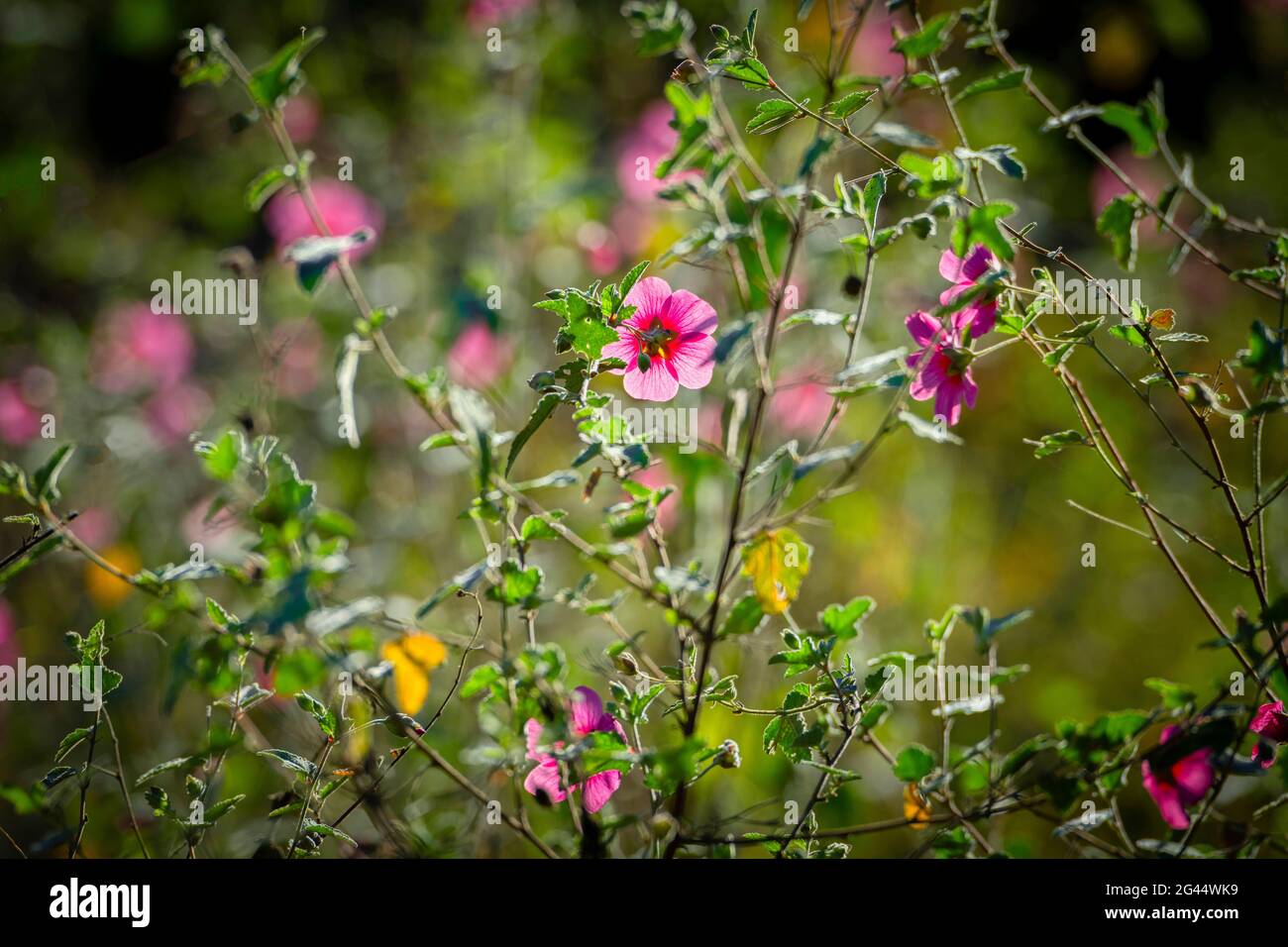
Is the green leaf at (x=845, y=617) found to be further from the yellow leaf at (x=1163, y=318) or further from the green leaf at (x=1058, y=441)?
the yellow leaf at (x=1163, y=318)

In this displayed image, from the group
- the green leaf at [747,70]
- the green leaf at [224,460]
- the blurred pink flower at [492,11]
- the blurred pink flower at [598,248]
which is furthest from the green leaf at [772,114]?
the blurred pink flower at [492,11]

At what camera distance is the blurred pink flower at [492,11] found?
1397 millimetres

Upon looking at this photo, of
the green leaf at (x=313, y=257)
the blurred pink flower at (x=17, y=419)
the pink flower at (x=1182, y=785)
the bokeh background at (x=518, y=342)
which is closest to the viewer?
the green leaf at (x=313, y=257)

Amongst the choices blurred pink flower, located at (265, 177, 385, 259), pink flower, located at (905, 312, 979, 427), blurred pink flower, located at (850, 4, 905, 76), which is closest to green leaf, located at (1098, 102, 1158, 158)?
pink flower, located at (905, 312, 979, 427)

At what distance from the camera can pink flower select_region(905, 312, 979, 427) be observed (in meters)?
0.57

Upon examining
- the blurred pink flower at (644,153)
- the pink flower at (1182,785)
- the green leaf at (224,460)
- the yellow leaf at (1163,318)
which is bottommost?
the pink flower at (1182,785)

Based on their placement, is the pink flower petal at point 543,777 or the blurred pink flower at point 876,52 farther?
the blurred pink flower at point 876,52

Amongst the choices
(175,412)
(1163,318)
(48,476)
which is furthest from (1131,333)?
(175,412)

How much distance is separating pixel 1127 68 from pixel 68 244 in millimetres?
2168

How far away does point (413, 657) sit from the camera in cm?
52

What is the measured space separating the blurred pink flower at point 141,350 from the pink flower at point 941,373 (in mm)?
1486

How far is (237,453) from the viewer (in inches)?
19.4

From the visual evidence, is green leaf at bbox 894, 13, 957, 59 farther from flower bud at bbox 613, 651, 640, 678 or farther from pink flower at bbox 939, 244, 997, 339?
flower bud at bbox 613, 651, 640, 678
